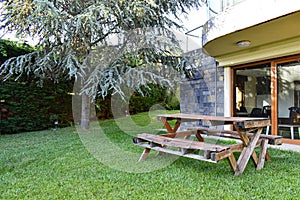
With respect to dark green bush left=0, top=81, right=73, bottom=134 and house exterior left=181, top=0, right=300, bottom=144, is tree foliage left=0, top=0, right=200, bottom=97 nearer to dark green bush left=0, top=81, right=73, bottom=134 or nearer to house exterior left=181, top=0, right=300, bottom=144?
dark green bush left=0, top=81, right=73, bottom=134

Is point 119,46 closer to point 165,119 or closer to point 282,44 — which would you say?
point 165,119

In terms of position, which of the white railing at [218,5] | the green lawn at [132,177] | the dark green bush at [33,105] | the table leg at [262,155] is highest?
the white railing at [218,5]

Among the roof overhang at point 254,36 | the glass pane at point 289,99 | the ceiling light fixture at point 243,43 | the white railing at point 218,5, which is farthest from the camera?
the glass pane at point 289,99

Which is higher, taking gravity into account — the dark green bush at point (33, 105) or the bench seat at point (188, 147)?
the dark green bush at point (33, 105)

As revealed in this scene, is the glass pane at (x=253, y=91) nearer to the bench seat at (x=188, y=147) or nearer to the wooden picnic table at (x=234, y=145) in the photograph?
the wooden picnic table at (x=234, y=145)

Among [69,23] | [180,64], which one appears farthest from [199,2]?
[69,23]

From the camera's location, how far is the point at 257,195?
263 centimetres

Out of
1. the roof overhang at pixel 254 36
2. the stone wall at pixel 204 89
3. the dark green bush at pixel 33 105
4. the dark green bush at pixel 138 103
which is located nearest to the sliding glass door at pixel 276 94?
the roof overhang at pixel 254 36

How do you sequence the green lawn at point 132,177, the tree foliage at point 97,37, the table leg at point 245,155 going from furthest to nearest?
the tree foliage at point 97,37 → the table leg at point 245,155 → the green lawn at point 132,177

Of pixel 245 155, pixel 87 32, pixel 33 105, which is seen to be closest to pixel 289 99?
pixel 245 155

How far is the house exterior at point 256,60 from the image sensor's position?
437 centimetres

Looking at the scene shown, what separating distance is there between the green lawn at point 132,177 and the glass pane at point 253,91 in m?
1.78

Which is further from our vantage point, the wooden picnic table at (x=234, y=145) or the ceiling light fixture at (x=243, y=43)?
the ceiling light fixture at (x=243, y=43)

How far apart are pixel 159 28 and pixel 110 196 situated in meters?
6.10
